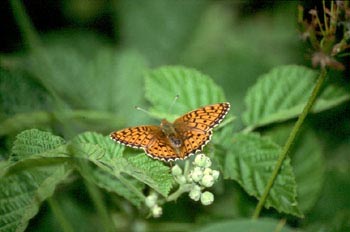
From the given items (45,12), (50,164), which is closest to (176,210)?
(50,164)

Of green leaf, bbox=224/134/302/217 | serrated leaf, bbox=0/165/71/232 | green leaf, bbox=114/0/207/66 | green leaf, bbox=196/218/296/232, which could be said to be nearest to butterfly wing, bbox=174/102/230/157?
green leaf, bbox=224/134/302/217

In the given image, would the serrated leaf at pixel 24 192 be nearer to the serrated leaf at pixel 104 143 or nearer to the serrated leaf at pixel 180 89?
the serrated leaf at pixel 104 143

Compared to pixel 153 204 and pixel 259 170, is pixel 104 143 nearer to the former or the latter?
pixel 153 204

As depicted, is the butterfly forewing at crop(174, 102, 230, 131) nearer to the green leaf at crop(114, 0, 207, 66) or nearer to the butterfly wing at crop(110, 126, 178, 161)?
the butterfly wing at crop(110, 126, 178, 161)

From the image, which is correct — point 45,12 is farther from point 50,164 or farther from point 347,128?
point 347,128

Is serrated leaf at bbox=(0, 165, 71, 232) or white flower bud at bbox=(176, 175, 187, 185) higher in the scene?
white flower bud at bbox=(176, 175, 187, 185)

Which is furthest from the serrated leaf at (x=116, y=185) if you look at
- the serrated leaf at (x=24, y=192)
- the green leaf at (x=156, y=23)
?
the green leaf at (x=156, y=23)

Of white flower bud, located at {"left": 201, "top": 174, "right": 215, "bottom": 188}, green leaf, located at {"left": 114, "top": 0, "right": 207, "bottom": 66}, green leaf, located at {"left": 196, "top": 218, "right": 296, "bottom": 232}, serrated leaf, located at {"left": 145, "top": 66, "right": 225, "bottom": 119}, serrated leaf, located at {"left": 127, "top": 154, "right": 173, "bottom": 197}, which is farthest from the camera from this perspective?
green leaf, located at {"left": 114, "top": 0, "right": 207, "bottom": 66}
